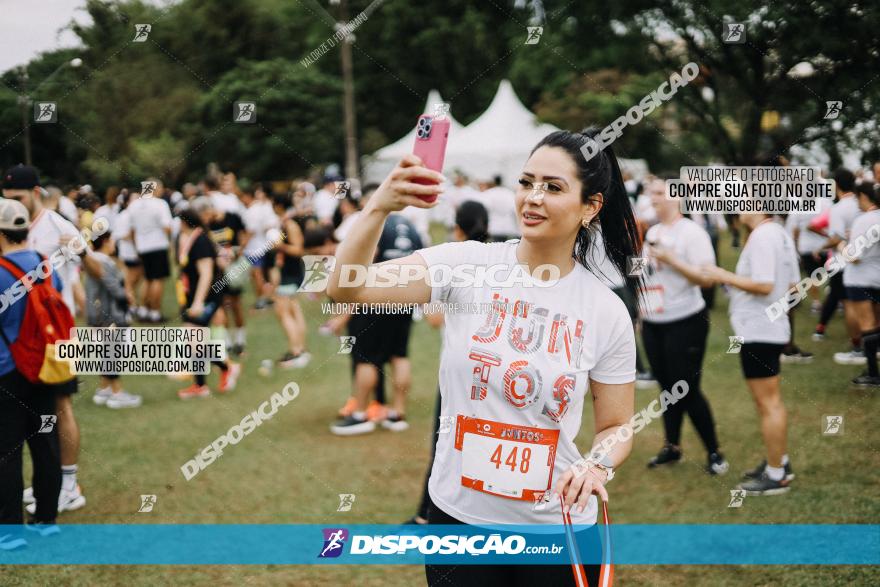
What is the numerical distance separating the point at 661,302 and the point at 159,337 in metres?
5.12

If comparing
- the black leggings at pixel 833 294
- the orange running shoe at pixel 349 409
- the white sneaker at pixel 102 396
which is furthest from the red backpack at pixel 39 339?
the black leggings at pixel 833 294

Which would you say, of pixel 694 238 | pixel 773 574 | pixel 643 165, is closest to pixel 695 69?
pixel 694 238

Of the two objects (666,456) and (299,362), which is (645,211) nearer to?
(299,362)

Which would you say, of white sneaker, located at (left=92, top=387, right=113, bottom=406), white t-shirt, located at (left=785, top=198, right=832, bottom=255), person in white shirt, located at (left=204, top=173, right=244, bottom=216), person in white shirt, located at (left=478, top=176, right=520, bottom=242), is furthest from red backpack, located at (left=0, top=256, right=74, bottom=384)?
person in white shirt, located at (left=478, top=176, right=520, bottom=242)

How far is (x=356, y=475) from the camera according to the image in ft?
18.5

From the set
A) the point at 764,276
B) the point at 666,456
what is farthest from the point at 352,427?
the point at 764,276

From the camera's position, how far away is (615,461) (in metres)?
2.11

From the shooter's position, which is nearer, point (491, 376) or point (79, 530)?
point (491, 376)

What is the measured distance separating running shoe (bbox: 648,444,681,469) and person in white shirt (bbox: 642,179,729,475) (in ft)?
0.23

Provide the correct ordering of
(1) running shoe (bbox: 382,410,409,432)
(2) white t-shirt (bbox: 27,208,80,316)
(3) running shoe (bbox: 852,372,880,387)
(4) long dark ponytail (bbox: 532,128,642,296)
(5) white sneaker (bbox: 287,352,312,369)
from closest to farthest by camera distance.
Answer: (4) long dark ponytail (bbox: 532,128,642,296)
(2) white t-shirt (bbox: 27,208,80,316)
(1) running shoe (bbox: 382,410,409,432)
(3) running shoe (bbox: 852,372,880,387)
(5) white sneaker (bbox: 287,352,312,369)

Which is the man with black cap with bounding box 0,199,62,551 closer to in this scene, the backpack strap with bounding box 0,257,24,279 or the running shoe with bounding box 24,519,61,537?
the backpack strap with bounding box 0,257,24,279

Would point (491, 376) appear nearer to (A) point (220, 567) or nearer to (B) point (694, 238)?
(A) point (220, 567)

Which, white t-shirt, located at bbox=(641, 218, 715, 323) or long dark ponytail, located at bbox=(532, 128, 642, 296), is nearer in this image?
long dark ponytail, located at bbox=(532, 128, 642, 296)

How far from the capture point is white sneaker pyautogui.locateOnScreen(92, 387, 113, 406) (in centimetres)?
765
